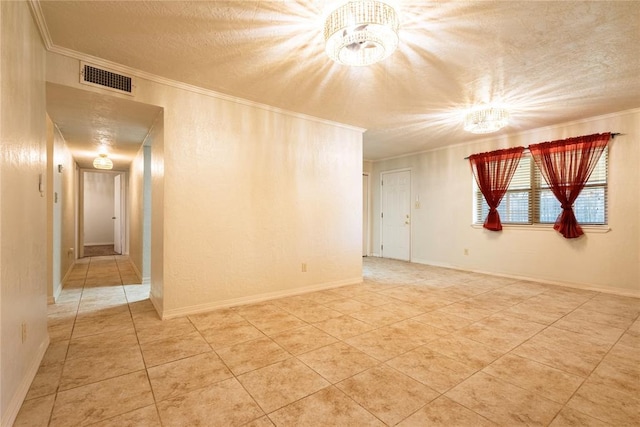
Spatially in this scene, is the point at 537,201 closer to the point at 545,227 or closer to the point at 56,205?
the point at 545,227

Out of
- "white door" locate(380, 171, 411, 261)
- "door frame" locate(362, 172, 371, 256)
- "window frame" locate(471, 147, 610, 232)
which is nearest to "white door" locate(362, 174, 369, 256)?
"door frame" locate(362, 172, 371, 256)

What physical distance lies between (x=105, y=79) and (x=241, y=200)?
172cm

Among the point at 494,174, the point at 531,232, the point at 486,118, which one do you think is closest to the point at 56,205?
the point at 486,118

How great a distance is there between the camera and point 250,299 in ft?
11.6

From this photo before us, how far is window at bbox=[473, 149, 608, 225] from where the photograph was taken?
412cm

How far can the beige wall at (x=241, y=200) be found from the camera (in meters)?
3.06

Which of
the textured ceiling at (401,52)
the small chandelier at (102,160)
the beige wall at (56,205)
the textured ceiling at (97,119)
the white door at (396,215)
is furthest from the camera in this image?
the white door at (396,215)

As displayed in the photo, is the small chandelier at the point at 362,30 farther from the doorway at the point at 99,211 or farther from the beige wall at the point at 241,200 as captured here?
the doorway at the point at 99,211

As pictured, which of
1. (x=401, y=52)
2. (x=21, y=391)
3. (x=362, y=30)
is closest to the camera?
(x=21, y=391)

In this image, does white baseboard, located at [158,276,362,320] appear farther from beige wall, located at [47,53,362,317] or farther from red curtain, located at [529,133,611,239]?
red curtain, located at [529,133,611,239]

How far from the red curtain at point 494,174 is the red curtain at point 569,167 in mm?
414

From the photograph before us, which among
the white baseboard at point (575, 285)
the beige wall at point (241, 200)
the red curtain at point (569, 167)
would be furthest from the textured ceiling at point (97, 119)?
the white baseboard at point (575, 285)

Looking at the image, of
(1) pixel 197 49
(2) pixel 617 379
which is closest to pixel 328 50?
(1) pixel 197 49

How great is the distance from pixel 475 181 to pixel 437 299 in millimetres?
2861
